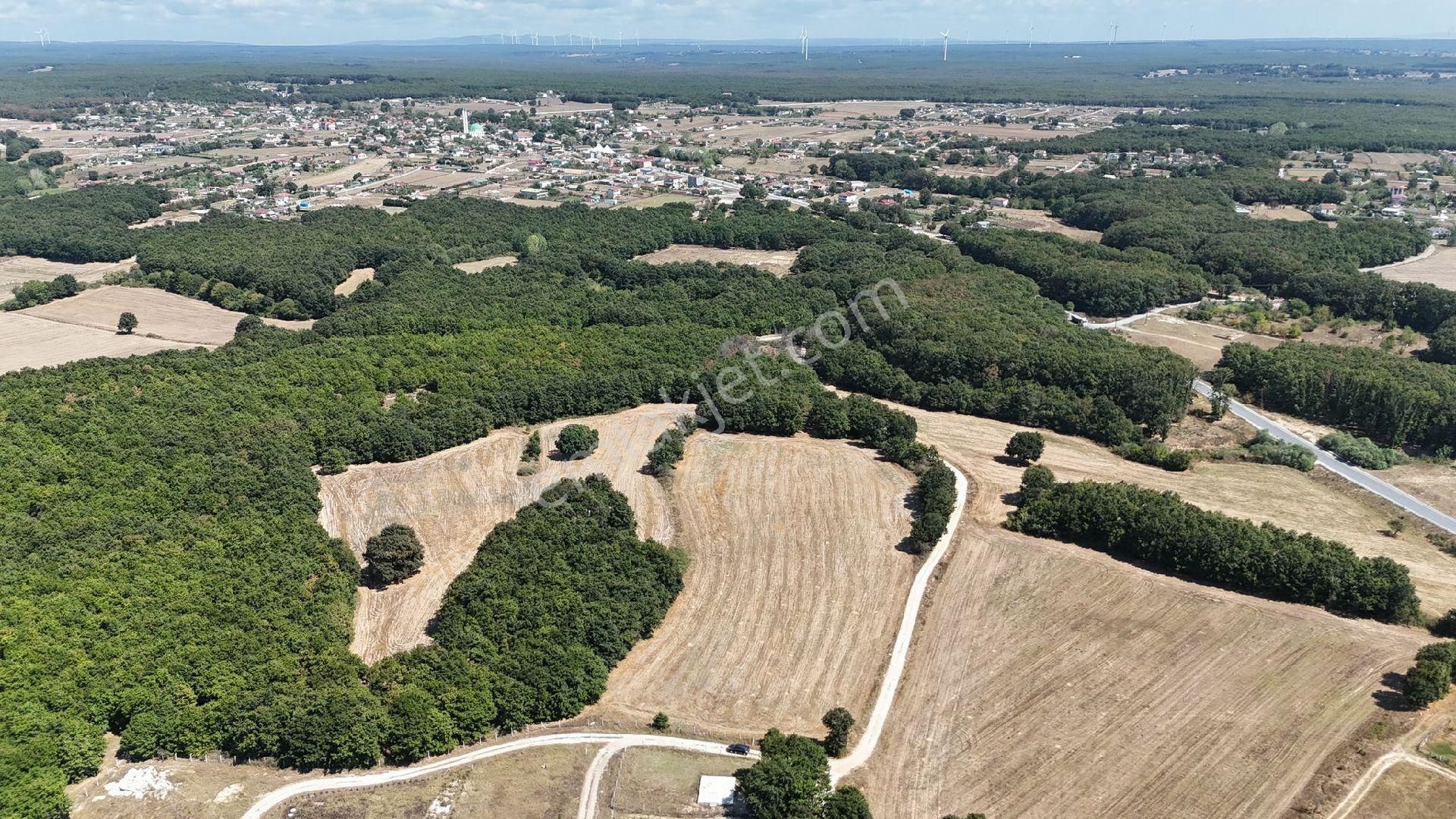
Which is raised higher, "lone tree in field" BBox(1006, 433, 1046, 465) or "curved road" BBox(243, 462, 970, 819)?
"lone tree in field" BBox(1006, 433, 1046, 465)

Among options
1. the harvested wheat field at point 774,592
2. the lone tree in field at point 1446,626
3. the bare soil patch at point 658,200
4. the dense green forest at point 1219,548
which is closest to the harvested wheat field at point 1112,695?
the dense green forest at point 1219,548

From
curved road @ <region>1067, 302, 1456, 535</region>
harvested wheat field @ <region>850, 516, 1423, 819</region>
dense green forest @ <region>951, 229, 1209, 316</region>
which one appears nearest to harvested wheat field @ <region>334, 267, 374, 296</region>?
dense green forest @ <region>951, 229, 1209, 316</region>

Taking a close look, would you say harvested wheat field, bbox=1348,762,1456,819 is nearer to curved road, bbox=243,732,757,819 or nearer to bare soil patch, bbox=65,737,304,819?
curved road, bbox=243,732,757,819

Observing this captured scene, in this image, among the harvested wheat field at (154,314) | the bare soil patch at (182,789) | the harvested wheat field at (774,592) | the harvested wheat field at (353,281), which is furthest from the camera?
the harvested wheat field at (353,281)

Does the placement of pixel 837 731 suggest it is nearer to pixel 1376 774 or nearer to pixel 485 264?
pixel 1376 774

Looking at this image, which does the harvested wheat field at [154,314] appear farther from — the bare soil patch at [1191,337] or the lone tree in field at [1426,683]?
the lone tree in field at [1426,683]

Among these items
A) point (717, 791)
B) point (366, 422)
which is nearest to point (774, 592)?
point (717, 791)
